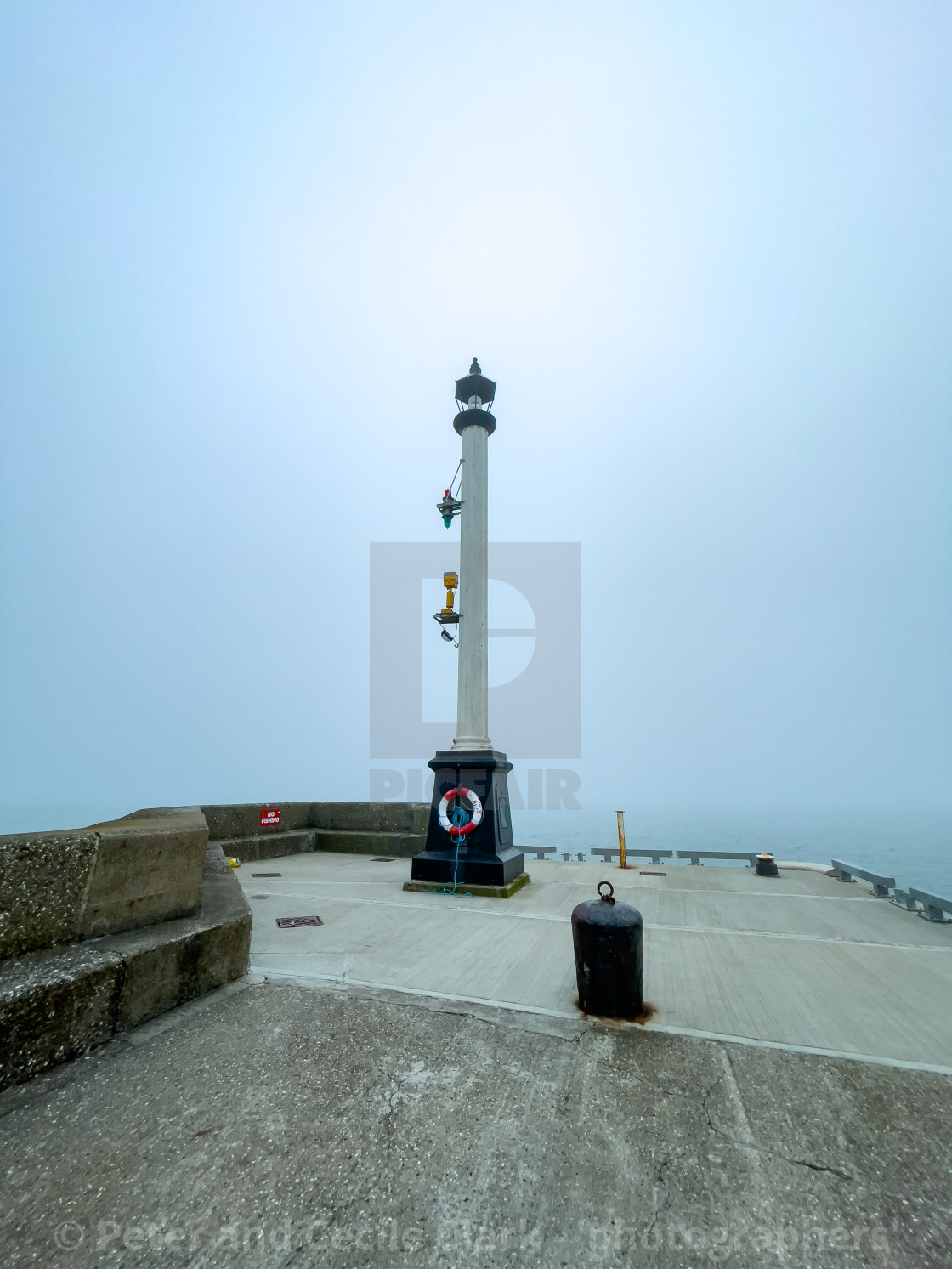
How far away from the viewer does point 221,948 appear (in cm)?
392

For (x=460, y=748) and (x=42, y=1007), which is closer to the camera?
(x=42, y=1007)

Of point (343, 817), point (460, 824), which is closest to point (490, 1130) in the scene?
point (460, 824)

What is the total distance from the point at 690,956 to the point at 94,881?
493cm

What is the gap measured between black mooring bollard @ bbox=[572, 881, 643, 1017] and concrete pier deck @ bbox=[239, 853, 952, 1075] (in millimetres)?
182

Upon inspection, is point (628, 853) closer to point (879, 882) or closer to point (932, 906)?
point (879, 882)

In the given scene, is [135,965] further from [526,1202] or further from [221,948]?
[526,1202]

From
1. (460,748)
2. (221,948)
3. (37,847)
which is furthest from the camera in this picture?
(460,748)

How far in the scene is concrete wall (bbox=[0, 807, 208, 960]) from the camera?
3.01 m

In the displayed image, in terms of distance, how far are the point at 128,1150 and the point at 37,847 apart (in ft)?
5.37

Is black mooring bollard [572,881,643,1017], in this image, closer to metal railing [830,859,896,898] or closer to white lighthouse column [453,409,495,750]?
white lighthouse column [453,409,495,750]

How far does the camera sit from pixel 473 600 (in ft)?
30.6

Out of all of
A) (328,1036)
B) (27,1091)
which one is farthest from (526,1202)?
(27,1091)

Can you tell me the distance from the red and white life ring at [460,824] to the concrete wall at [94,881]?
4.41 metres

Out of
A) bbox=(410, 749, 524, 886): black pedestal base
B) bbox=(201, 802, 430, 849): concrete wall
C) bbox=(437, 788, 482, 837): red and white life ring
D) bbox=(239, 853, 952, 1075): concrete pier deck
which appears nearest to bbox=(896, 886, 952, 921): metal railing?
bbox=(239, 853, 952, 1075): concrete pier deck
